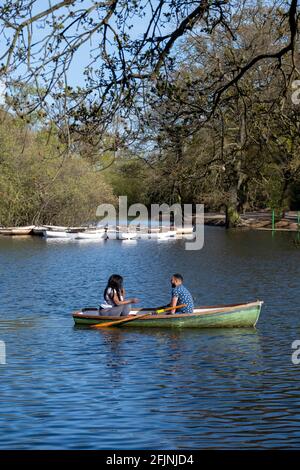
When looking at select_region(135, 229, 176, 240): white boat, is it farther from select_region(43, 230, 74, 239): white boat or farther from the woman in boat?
the woman in boat

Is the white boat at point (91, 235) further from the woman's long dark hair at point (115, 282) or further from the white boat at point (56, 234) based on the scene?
the woman's long dark hair at point (115, 282)

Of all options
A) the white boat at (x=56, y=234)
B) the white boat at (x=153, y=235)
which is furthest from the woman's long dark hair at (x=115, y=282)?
the white boat at (x=153, y=235)

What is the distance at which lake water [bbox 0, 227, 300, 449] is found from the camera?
511 inches

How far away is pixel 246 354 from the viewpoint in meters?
19.6

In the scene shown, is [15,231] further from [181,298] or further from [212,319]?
[212,319]

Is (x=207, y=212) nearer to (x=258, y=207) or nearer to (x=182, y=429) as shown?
(x=258, y=207)

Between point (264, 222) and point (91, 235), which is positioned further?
point (264, 222)

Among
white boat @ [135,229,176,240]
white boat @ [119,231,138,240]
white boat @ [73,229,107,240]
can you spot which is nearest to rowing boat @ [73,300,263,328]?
white boat @ [119,231,138,240]

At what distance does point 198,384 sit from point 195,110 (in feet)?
16.2

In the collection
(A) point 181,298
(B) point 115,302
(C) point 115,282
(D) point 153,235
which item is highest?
(D) point 153,235

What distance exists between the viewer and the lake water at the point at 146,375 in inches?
511

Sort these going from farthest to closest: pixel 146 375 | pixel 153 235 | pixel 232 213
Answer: pixel 232 213
pixel 153 235
pixel 146 375

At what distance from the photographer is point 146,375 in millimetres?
17203

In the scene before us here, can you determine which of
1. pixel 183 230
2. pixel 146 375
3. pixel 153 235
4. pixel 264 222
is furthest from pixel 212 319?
pixel 264 222
